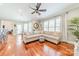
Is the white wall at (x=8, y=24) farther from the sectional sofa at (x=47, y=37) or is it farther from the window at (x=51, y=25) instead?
the window at (x=51, y=25)

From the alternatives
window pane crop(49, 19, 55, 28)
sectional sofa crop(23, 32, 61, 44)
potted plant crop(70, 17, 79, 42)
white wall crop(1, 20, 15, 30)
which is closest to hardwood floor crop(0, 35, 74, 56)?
sectional sofa crop(23, 32, 61, 44)

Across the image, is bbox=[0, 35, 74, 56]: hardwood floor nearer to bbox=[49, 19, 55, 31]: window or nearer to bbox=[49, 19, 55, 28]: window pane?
bbox=[49, 19, 55, 31]: window

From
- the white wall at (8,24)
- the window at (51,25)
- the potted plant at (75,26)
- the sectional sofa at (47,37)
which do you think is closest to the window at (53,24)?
the window at (51,25)

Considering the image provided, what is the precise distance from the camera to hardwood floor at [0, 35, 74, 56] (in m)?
2.81

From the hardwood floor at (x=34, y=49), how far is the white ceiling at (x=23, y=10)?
24.3 inches

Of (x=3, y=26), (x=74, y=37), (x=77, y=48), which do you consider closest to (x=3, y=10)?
(x=3, y=26)

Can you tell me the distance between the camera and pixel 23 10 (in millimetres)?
2764

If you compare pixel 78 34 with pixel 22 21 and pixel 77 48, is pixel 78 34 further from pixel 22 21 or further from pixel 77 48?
pixel 22 21

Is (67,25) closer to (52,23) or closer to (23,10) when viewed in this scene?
(52,23)

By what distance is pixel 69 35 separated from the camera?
2.83 m

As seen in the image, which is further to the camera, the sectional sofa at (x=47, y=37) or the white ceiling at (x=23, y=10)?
the sectional sofa at (x=47, y=37)

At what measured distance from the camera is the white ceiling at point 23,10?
2684 mm

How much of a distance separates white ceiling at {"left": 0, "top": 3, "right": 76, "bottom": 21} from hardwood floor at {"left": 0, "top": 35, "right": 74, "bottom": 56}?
62 centimetres

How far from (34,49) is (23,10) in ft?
3.95
